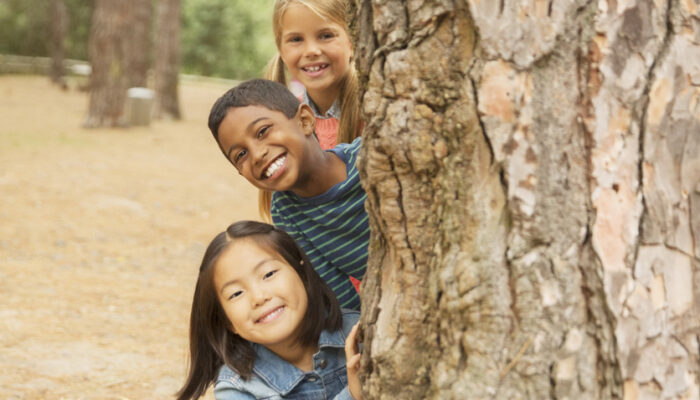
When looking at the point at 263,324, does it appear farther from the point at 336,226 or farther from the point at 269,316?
the point at 336,226

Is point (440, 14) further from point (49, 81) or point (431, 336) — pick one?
point (49, 81)

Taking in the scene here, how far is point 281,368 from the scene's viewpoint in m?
2.74

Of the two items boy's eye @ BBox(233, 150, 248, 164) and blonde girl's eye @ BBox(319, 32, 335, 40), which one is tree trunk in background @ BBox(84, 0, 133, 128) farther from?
boy's eye @ BBox(233, 150, 248, 164)

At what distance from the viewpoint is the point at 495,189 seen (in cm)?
173

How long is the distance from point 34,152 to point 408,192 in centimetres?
938

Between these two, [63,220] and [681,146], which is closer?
[681,146]

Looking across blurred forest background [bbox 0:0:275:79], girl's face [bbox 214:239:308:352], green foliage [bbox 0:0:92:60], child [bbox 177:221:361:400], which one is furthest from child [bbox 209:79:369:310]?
green foliage [bbox 0:0:92:60]

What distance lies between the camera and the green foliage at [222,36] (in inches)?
1172

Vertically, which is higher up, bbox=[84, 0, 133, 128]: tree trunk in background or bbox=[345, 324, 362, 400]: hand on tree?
bbox=[345, 324, 362, 400]: hand on tree

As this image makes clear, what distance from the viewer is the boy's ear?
9.52 feet

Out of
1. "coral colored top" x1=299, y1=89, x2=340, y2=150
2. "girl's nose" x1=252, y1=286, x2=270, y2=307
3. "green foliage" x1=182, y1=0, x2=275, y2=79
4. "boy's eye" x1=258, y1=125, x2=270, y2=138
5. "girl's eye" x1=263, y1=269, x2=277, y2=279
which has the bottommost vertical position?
"green foliage" x1=182, y1=0, x2=275, y2=79

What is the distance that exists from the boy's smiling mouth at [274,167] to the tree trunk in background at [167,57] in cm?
1350

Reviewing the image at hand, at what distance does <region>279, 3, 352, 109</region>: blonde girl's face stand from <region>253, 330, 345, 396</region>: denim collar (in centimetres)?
130

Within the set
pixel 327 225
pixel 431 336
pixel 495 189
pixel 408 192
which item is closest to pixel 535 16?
pixel 495 189
